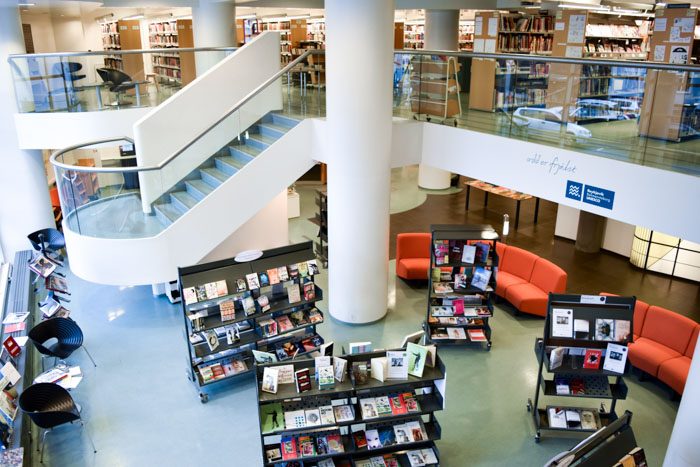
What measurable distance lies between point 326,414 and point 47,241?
7.22 metres

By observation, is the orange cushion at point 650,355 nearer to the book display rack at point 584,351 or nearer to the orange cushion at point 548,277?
the book display rack at point 584,351

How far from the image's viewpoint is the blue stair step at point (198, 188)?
7.94 meters

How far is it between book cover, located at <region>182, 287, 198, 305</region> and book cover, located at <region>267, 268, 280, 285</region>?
0.93m

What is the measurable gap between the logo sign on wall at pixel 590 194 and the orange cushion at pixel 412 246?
12.0 feet

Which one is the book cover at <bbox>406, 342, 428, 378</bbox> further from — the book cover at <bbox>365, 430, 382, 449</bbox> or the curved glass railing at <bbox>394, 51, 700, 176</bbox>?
the curved glass railing at <bbox>394, 51, 700, 176</bbox>

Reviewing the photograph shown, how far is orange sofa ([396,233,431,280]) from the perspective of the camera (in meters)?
9.80

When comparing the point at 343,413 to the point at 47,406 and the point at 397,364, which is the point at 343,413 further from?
the point at 47,406

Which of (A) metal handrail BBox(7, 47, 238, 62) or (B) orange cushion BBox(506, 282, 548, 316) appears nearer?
(B) orange cushion BBox(506, 282, 548, 316)

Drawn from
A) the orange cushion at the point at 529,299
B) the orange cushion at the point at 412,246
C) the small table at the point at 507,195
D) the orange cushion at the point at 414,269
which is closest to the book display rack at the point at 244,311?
the orange cushion at the point at 414,269

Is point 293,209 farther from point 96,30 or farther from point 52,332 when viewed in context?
point 96,30

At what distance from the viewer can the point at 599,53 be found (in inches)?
446

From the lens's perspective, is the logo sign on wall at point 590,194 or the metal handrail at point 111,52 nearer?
the logo sign on wall at point 590,194

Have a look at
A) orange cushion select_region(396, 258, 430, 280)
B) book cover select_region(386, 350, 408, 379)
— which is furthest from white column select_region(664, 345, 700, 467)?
orange cushion select_region(396, 258, 430, 280)

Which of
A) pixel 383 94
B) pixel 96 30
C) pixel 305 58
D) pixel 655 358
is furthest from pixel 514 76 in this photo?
pixel 96 30
